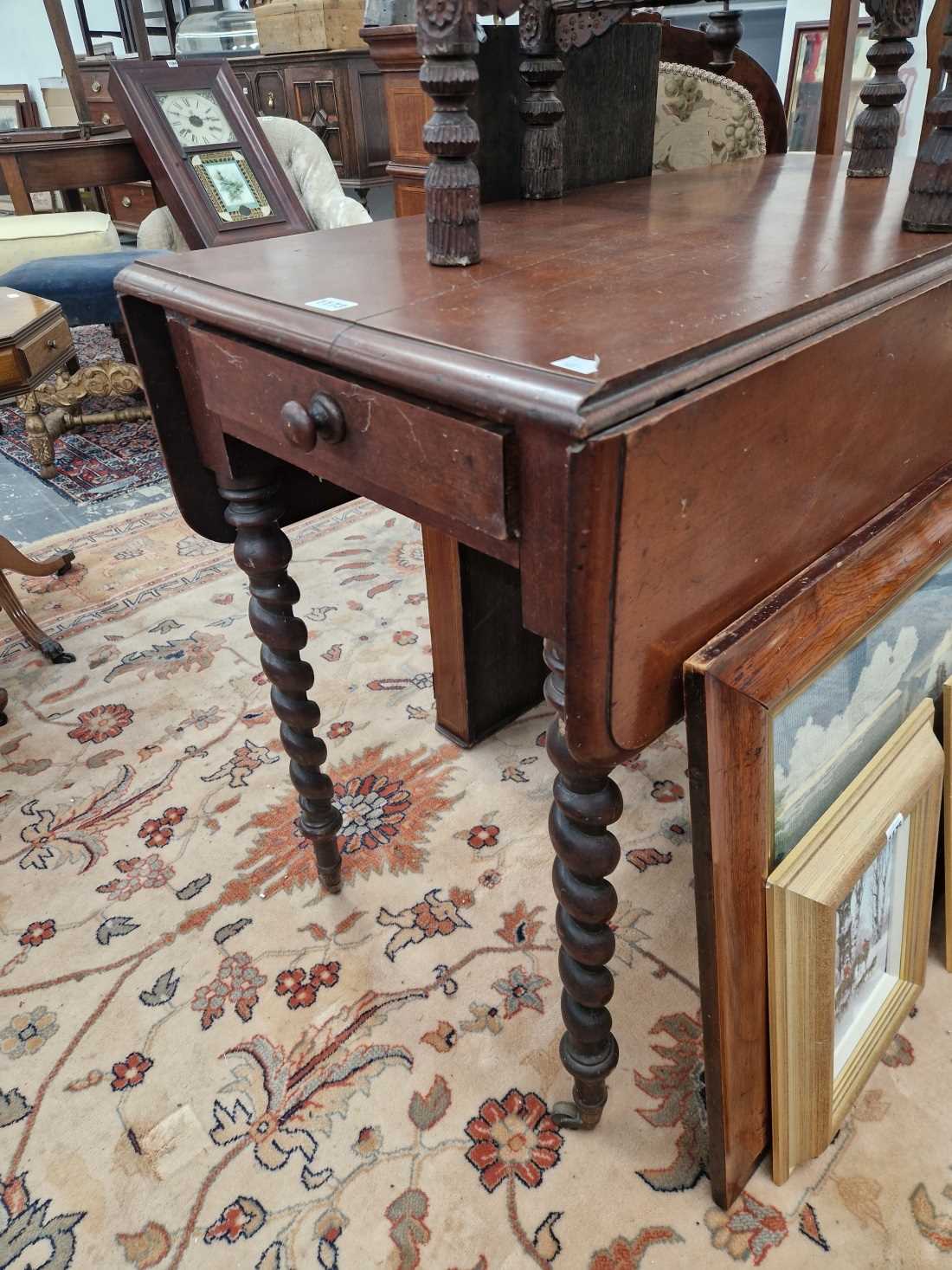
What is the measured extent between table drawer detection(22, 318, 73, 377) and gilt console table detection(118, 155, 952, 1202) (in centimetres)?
100

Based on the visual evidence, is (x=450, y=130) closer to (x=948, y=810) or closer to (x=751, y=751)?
(x=751, y=751)

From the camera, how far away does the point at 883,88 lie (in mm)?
1167

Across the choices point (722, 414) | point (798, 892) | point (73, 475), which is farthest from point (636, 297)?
point (73, 475)

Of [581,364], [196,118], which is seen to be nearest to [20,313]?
[196,118]

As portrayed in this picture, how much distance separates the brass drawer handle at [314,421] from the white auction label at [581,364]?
22cm

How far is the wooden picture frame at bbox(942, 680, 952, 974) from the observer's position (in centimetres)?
110

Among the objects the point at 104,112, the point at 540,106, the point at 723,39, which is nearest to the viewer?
the point at 540,106

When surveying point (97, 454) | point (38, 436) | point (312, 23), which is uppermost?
point (312, 23)

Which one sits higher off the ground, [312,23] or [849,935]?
[312,23]

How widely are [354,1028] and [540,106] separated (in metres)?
1.21

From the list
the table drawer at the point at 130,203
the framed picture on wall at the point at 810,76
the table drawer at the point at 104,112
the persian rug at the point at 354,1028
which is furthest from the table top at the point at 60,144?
the table drawer at the point at 104,112

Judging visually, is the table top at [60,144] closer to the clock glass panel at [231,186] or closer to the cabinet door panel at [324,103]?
the clock glass panel at [231,186]

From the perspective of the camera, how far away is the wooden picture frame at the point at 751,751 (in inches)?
28.8

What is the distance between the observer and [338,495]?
3.91ft
